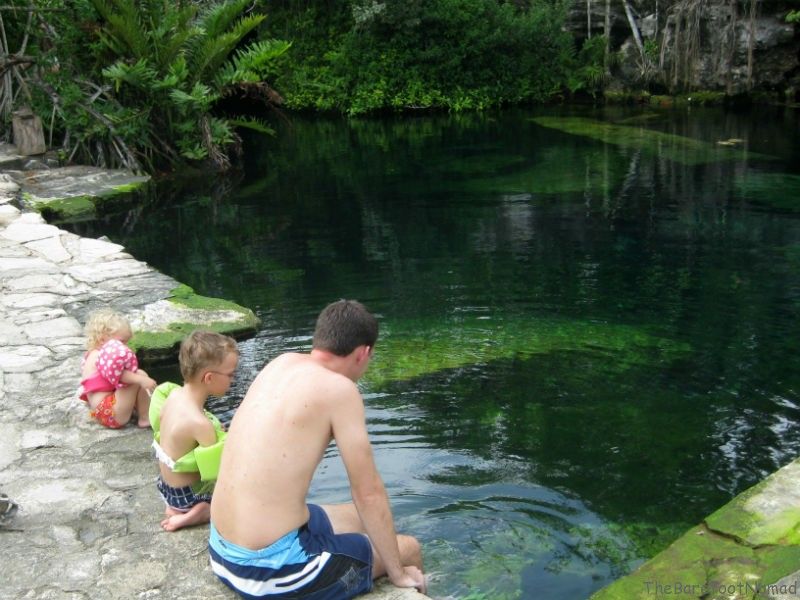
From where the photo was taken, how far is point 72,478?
4.20 meters

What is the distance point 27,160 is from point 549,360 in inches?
377

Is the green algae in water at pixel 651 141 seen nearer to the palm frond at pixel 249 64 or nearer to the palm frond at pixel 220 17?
the palm frond at pixel 249 64

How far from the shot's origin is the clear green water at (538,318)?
15.3ft

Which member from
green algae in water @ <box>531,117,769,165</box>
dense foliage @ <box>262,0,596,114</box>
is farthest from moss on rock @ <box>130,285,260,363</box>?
dense foliage @ <box>262,0,596,114</box>

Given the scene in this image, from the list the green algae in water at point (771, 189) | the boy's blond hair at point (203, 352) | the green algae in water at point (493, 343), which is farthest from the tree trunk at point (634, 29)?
the boy's blond hair at point (203, 352)

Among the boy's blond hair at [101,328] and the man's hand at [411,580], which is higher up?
the boy's blond hair at [101,328]

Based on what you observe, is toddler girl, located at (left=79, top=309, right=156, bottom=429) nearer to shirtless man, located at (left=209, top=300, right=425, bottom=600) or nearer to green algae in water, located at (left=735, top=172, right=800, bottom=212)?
shirtless man, located at (left=209, top=300, right=425, bottom=600)

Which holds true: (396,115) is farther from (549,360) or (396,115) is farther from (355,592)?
(355,592)

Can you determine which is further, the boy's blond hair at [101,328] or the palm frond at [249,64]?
the palm frond at [249,64]

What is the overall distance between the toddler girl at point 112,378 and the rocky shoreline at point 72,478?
10 centimetres

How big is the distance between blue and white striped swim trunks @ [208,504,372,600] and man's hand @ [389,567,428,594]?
11cm

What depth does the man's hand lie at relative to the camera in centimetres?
321

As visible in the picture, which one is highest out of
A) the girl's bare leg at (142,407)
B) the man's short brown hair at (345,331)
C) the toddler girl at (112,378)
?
the man's short brown hair at (345,331)

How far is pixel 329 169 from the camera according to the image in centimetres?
1523
